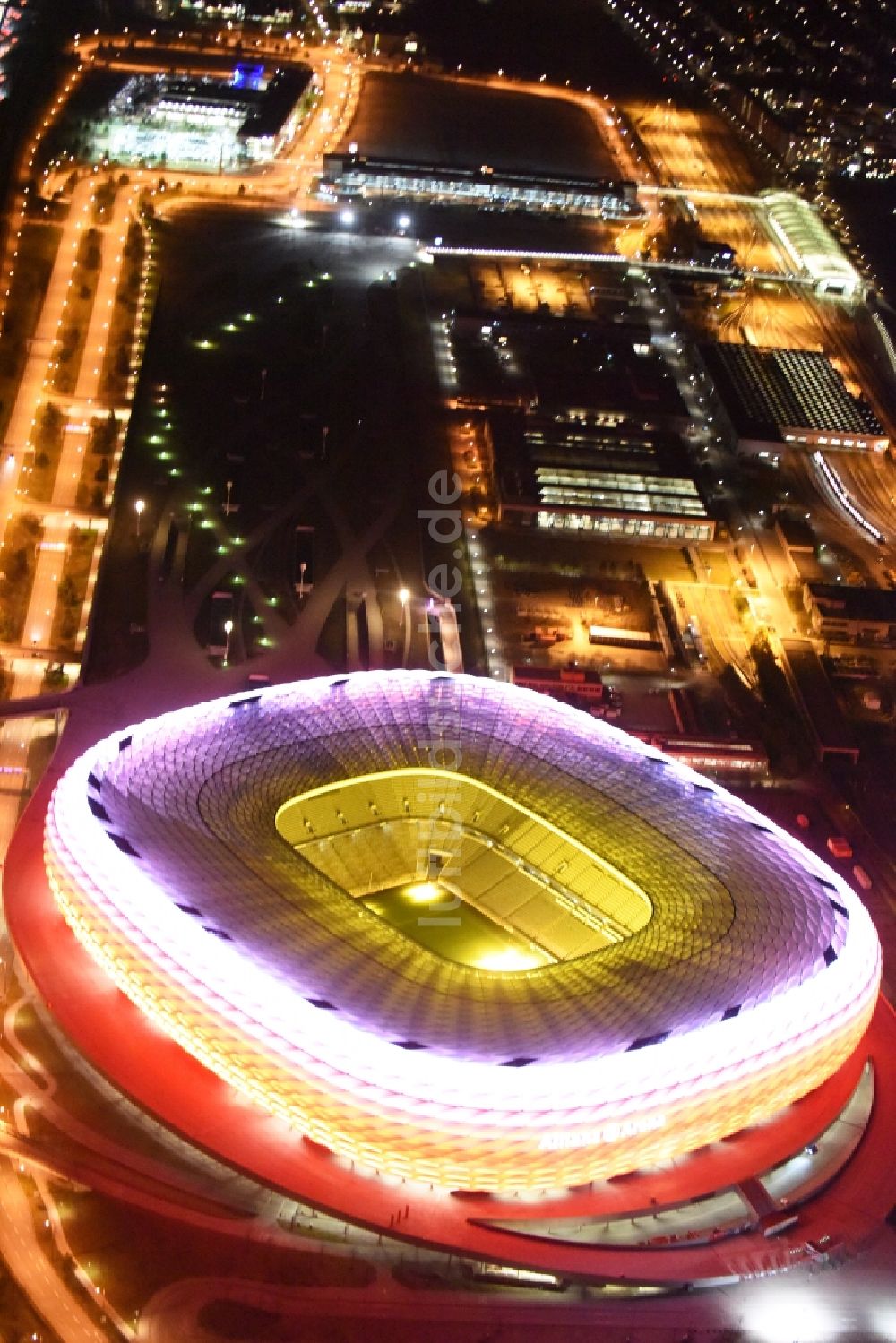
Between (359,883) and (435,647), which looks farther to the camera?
(435,647)

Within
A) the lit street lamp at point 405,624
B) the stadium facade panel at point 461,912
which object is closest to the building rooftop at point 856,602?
the lit street lamp at point 405,624

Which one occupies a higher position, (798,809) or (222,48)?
(222,48)

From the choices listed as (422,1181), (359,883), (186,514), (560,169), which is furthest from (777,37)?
(422,1181)

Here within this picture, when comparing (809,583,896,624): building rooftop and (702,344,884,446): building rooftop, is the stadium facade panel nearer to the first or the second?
(809,583,896,624): building rooftop

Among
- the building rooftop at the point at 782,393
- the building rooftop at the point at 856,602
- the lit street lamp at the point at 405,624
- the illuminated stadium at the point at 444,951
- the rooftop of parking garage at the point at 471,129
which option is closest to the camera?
the illuminated stadium at the point at 444,951

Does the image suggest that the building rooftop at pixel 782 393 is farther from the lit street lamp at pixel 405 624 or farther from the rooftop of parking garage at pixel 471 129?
the rooftop of parking garage at pixel 471 129

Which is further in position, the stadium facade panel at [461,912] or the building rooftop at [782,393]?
the building rooftop at [782,393]

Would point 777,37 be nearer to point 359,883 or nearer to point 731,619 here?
point 731,619

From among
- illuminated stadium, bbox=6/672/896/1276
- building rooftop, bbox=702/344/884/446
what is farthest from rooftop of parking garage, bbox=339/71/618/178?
illuminated stadium, bbox=6/672/896/1276
